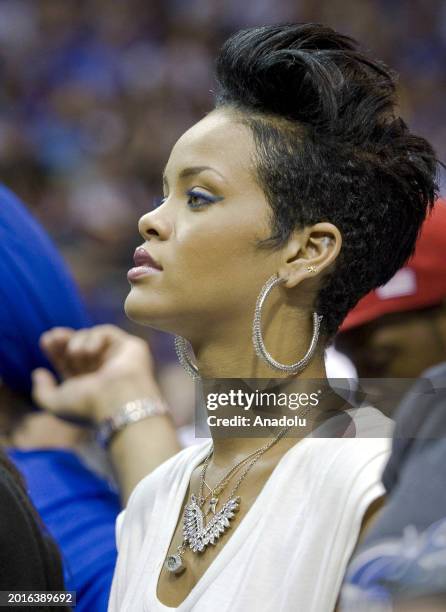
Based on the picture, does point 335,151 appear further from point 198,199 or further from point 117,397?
point 117,397

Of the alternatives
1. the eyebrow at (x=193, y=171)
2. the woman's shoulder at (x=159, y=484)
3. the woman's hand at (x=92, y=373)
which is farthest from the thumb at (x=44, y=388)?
the eyebrow at (x=193, y=171)

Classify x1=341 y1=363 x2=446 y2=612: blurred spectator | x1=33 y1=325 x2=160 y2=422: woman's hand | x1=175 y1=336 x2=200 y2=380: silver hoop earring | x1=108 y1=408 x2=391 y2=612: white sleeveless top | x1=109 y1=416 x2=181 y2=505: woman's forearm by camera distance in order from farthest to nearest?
x1=33 y1=325 x2=160 y2=422: woman's hand, x1=109 y1=416 x2=181 y2=505: woman's forearm, x1=175 y1=336 x2=200 y2=380: silver hoop earring, x1=108 y1=408 x2=391 y2=612: white sleeveless top, x1=341 y1=363 x2=446 y2=612: blurred spectator

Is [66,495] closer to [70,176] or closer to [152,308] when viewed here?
[152,308]

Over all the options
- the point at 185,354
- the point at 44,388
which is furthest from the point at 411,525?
the point at 44,388

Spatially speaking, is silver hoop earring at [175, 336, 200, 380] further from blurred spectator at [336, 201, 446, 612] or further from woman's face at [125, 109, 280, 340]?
blurred spectator at [336, 201, 446, 612]

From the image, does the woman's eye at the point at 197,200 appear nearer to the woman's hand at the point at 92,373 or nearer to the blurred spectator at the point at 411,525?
the blurred spectator at the point at 411,525

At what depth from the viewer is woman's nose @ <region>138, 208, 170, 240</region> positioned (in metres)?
1.33

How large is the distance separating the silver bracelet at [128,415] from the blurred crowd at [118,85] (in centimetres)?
264

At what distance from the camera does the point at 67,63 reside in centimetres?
512

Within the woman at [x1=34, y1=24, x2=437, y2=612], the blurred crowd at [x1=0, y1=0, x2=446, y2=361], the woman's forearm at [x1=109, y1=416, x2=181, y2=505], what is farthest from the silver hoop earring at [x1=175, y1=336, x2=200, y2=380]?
the blurred crowd at [x1=0, y1=0, x2=446, y2=361]

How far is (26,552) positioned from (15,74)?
4046mm

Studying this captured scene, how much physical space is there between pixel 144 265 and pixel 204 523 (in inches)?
14.1

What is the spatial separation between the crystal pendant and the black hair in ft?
1.23

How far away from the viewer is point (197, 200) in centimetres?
134
